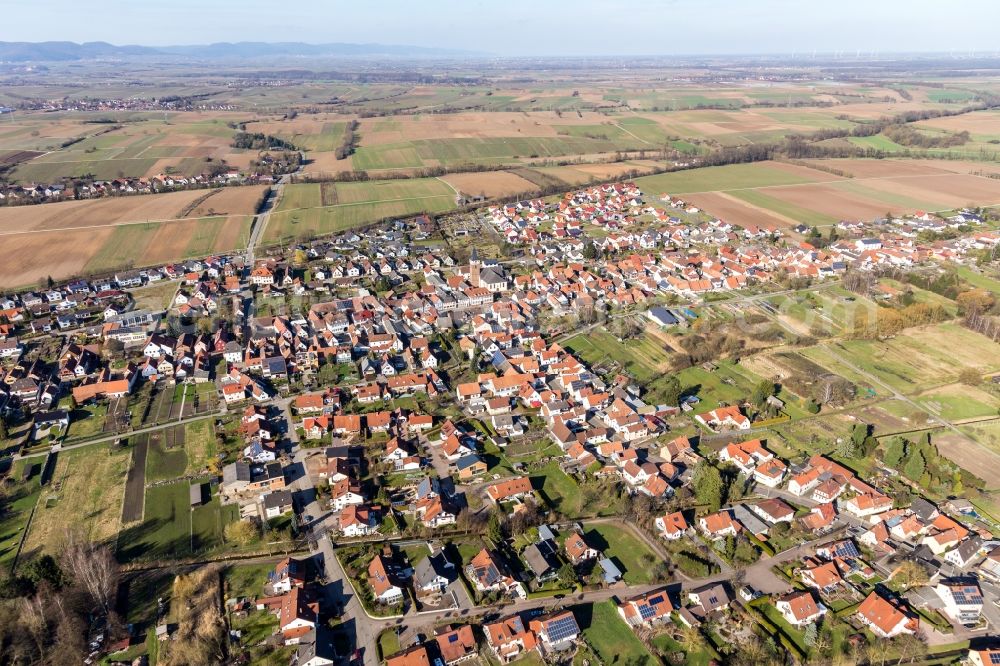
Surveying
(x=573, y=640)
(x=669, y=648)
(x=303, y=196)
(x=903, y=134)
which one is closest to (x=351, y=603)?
(x=573, y=640)

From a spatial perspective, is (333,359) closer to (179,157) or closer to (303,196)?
(303,196)

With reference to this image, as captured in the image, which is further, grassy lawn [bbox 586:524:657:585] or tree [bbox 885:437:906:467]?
tree [bbox 885:437:906:467]

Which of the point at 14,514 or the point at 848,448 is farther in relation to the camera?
the point at 848,448

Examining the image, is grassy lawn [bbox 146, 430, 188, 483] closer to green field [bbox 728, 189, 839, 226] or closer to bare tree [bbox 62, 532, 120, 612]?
bare tree [bbox 62, 532, 120, 612]

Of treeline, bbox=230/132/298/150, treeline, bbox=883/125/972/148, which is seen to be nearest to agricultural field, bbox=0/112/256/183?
treeline, bbox=230/132/298/150

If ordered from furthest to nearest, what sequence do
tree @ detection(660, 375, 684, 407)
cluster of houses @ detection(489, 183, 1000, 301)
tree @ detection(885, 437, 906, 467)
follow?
cluster of houses @ detection(489, 183, 1000, 301) → tree @ detection(660, 375, 684, 407) → tree @ detection(885, 437, 906, 467)

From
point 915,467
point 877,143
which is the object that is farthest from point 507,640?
point 877,143

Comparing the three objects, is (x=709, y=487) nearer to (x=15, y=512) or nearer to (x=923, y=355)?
(x=923, y=355)
